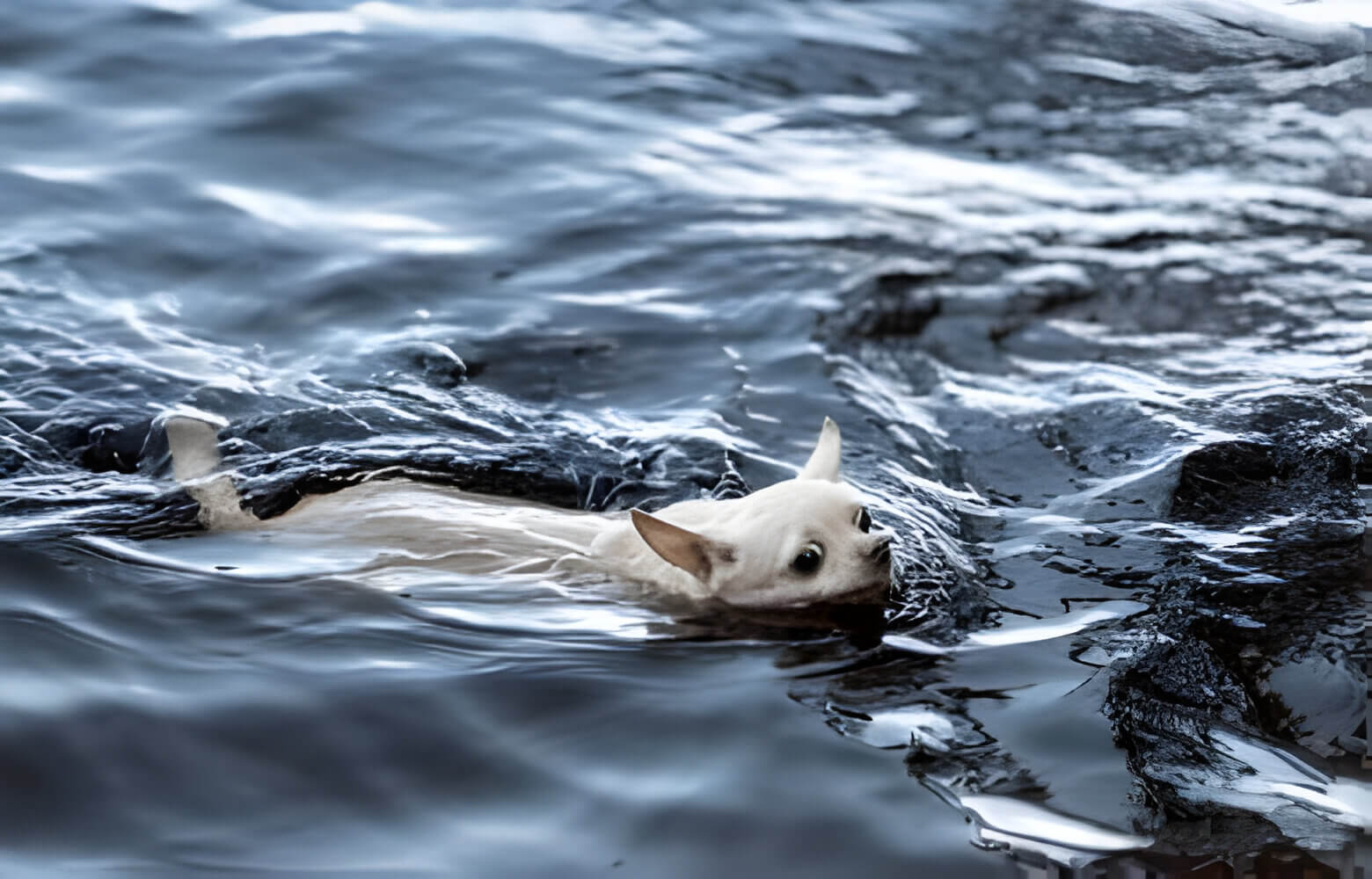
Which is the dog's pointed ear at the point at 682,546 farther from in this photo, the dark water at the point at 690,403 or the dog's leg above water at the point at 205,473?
the dog's leg above water at the point at 205,473

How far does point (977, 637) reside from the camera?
15.2ft

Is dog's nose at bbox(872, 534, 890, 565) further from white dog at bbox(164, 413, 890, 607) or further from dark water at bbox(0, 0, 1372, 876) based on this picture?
dark water at bbox(0, 0, 1372, 876)

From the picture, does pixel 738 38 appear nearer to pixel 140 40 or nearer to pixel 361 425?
pixel 140 40

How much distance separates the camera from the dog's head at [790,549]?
4.68 meters

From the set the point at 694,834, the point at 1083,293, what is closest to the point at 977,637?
the point at 694,834

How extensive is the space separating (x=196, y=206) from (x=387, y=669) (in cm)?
547

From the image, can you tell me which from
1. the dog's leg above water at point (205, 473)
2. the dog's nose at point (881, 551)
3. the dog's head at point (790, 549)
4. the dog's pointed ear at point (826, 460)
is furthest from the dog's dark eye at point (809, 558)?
the dog's leg above water at point (205, 473)

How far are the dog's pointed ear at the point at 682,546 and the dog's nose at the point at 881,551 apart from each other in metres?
0.48

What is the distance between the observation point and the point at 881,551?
4.64 meters

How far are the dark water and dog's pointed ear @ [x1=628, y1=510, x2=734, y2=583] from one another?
0.67ft

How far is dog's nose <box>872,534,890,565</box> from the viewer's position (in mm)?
4621

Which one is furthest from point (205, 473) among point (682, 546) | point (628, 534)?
point (682, 546)

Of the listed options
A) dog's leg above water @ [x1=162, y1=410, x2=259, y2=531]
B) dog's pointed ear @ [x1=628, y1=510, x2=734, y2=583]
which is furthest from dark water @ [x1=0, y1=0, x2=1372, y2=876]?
dog's pointed ear @ [x1=628, y1=510, x2=734, y2=583]

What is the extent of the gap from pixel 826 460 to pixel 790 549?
453mm
